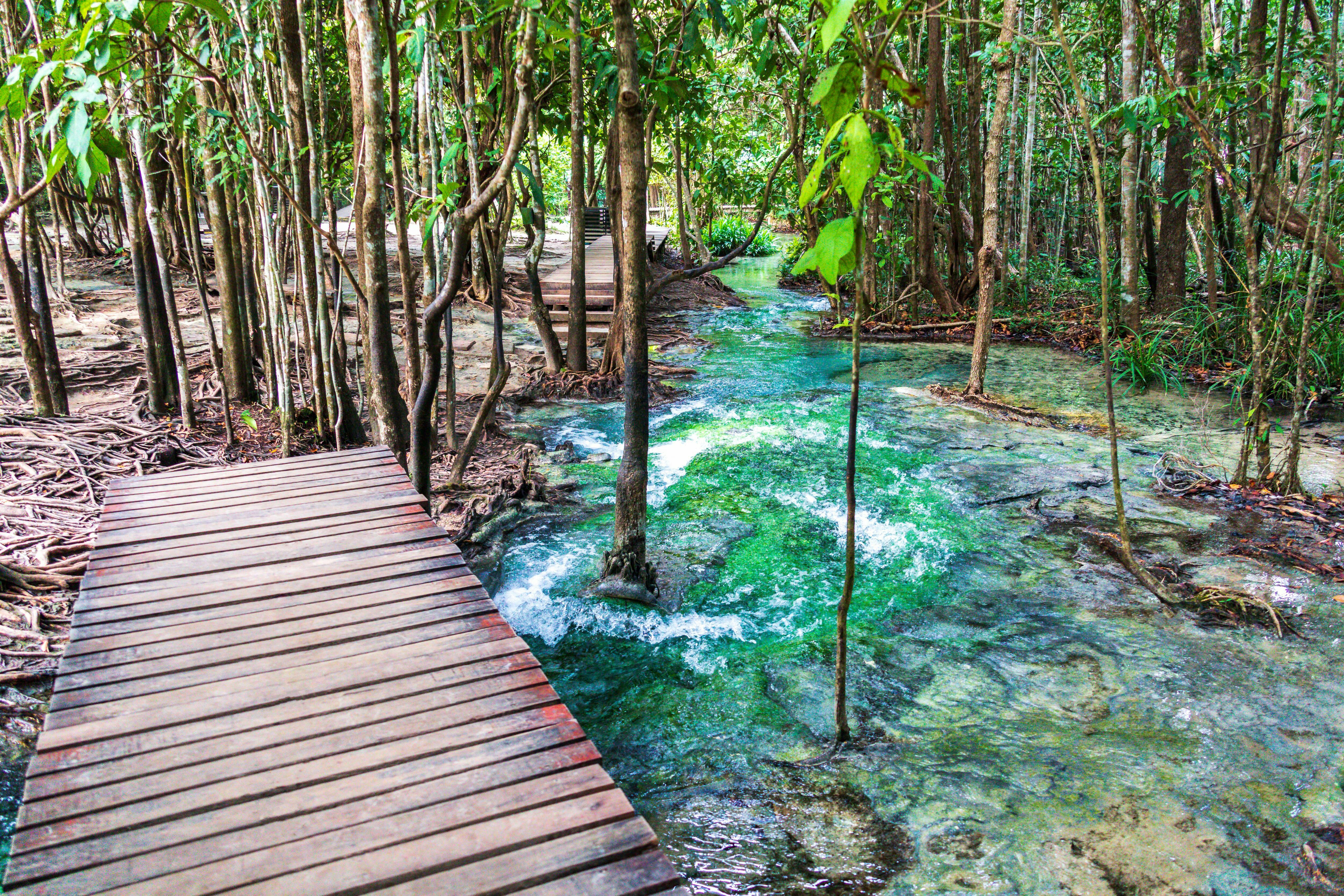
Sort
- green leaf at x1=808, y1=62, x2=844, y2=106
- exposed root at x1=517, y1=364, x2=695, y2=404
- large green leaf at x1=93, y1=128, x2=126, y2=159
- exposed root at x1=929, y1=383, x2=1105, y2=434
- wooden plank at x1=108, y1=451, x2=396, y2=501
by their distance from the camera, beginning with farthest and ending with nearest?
1. exposed root at x1=517, y1=364, x2=695, y2=404
2. exposed root at x1=929, y1=383, x2=1105, y2=434
3. wooden plank at x1=108, y1=451, x2=396, y2=501
4. large green leaf at x1=93, y1=128, x2=126, y2=159
5. green leaf at x1=808, y1=62, x2=844, y2=106

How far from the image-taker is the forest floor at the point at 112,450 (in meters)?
3.87

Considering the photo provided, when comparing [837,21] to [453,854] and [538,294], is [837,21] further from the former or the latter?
[538,294]

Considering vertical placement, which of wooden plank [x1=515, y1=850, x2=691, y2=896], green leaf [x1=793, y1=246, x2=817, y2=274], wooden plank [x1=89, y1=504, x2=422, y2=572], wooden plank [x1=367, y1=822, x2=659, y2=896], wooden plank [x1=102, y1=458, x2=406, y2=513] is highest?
green leaf [x1=793, y1=246, x2=817, y2=274]

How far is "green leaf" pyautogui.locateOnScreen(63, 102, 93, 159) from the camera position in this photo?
2.38m

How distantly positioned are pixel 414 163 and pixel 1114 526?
5.60m

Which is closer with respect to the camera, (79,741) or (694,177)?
(79,741)

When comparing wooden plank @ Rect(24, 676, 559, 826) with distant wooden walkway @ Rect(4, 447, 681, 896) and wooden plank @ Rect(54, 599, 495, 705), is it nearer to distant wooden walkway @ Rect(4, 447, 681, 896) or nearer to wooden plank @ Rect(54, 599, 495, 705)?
distant wooden walkway @ Rect(4, 447, 681, 896)

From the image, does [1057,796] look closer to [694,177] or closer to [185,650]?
[185,650]

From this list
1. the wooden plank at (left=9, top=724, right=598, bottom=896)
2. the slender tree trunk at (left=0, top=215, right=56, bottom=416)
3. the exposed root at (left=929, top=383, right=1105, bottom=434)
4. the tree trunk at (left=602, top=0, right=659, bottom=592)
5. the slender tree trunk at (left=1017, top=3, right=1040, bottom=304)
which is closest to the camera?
the wooden plank at (left=9, top=724, right=598, bottom=896)

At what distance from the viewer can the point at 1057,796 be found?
10.6 feet

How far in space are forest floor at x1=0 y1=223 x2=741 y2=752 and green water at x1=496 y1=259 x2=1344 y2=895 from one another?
574 mm

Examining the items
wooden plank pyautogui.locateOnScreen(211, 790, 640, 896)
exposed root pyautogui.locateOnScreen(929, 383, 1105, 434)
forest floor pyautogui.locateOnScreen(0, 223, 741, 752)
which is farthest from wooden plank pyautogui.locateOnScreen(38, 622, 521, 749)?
exposed root pyautogui.locateOnScreen(929, 383, 1105, 434)

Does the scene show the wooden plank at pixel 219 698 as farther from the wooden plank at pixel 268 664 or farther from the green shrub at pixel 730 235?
the green shrub at pixel 730 235

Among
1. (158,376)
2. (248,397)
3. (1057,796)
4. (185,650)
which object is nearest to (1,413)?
(158,376)
